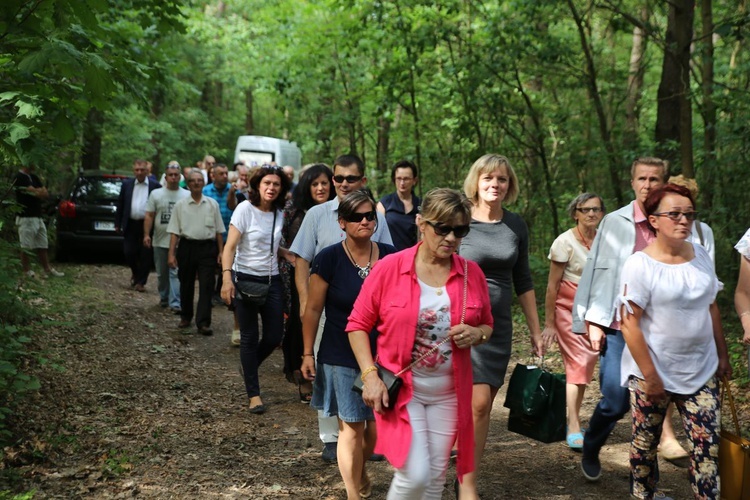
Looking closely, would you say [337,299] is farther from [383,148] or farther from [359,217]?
[383,148]

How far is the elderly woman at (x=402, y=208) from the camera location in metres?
8.48

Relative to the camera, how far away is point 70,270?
15516 mm

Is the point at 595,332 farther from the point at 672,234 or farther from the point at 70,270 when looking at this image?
the point at 70,270

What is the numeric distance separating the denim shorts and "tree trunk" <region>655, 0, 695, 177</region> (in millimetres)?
6081

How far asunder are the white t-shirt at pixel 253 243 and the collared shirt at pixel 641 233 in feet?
12.0

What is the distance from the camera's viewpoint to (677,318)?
4.30 meters

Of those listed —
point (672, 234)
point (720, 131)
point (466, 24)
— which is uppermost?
point (466, 24)

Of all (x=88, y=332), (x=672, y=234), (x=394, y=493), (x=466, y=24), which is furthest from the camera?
(x=466, y=24)

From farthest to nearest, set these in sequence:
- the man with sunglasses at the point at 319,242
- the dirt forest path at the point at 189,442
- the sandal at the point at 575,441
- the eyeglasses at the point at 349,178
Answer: the sandal at the point at 575,441
the eyeglasses at the point at 349,178
the man with sunglasses at the point at 319,242
the dirt forest path at the point at 189,442

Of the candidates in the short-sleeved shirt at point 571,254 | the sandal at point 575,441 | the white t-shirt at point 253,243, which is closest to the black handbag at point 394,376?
the short-sleeved shirt at point 571,254

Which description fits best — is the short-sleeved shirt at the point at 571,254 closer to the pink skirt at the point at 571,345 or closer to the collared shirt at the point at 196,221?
the pink skirt at the point at 571,345

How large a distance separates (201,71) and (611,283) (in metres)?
28.8

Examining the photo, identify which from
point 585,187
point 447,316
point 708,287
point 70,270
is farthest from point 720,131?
point 70,270

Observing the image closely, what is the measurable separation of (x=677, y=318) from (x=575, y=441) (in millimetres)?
2472
